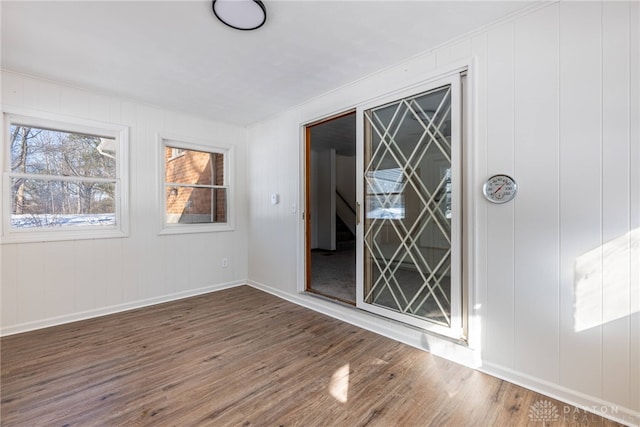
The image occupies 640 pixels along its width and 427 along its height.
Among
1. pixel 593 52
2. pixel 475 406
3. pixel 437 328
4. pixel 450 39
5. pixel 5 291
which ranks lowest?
pixel 475 406

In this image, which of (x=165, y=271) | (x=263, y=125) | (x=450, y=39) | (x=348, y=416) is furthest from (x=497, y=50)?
(x=165, y=271)

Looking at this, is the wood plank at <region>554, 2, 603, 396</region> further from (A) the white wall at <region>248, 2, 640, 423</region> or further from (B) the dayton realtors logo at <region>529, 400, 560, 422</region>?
(B) the dayton realtors logo at <region>529, 400, 560, 422</region>

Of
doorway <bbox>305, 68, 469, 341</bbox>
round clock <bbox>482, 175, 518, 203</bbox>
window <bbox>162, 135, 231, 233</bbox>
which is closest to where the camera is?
round clock <bbox>482, 175, 518, 203</bbox>

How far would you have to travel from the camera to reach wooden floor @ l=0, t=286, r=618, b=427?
1.61 meters

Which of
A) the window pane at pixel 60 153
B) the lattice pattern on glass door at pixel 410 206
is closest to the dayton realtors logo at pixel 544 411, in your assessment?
the lattice pattern on glass door at pixel 410 206

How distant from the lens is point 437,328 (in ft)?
7.62

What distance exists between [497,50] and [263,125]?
301 centimetres

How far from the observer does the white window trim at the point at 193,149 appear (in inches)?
143

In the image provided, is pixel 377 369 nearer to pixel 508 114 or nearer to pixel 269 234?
pixel 508 114

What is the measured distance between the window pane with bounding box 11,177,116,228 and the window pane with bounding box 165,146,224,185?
0.73 m

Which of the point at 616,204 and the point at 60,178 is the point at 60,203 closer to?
the point at 60,178

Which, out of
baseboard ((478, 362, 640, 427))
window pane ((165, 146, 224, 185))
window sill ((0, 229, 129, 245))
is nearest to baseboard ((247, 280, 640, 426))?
baseboard ((478, 362, 640, 427))

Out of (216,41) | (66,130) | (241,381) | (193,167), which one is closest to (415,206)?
(241,381)

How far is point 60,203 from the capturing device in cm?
298
